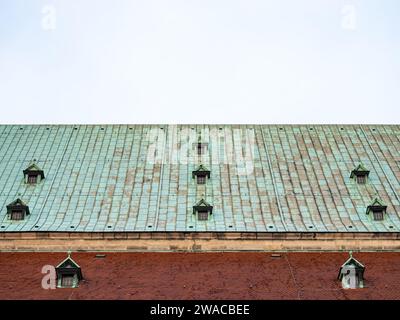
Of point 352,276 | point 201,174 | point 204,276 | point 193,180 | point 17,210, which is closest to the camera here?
point 352,276

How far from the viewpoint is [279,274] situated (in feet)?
127

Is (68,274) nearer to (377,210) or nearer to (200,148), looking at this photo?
(200,148)

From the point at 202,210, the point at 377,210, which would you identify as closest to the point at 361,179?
the point at 377,210

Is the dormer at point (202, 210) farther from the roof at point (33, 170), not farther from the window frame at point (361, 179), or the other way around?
the roof at point (33, 170)

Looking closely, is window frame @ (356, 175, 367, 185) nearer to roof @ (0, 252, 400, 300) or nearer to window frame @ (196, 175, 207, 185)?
roof @ (0, 252, 400, 300)

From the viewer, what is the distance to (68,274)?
37.6 meters

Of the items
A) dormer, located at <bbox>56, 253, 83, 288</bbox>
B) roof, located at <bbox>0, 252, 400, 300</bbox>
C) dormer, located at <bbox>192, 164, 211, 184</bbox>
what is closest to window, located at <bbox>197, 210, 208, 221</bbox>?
roof, located at <bbox>0, 252, 400, 300</bbox>

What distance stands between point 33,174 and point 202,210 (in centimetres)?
1087

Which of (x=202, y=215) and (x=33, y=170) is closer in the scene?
(x=202, y=215)

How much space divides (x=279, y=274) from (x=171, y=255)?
6419 millimetres

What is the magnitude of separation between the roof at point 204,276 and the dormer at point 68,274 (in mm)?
369

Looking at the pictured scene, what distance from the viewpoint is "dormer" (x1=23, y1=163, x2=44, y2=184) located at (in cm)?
4703

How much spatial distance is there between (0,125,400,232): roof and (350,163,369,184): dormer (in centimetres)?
43

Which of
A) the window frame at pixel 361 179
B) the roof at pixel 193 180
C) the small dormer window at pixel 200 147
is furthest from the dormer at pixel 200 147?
the window frame at pixel 361 179
